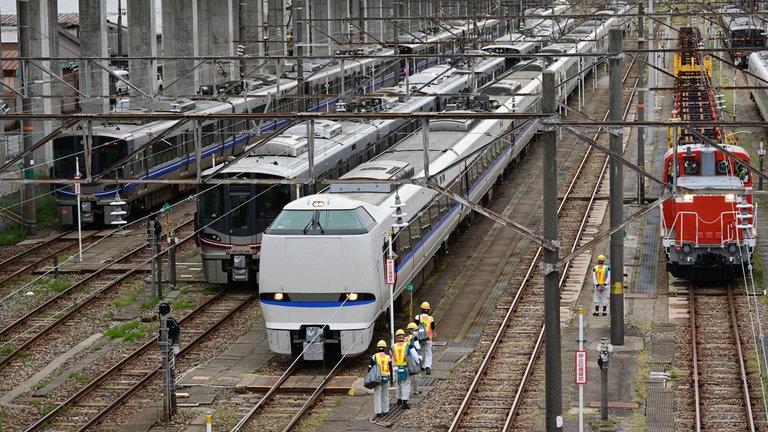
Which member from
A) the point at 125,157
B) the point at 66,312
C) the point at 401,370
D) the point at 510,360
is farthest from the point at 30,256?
the point at 401,370

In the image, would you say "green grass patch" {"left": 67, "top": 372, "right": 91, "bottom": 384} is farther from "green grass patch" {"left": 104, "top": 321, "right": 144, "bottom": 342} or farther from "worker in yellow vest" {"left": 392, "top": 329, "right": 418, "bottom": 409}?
"worker in yellow vest" {"left": 392, "top": 329, "right": 418, "bottom": 409}

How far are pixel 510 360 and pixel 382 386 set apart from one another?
4.18m

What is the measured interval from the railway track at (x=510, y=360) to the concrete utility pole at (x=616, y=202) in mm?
1478

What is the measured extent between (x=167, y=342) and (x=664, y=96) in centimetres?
4854

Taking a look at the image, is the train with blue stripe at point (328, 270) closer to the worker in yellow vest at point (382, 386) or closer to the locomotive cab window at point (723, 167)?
the worker in yellow vest at point (382, 386)

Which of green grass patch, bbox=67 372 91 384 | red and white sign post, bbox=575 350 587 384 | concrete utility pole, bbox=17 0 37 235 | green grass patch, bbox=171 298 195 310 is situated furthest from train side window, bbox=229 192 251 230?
red and white sign post, bbox=575 350 587 384

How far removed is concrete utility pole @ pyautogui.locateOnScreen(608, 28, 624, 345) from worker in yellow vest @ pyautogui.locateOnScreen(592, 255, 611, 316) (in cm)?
177

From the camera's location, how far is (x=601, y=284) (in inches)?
1042

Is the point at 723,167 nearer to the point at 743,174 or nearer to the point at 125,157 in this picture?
the point at 743,174

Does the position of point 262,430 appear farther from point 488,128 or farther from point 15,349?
point 488,128

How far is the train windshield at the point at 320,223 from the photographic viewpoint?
22641mm

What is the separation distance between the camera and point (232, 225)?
28.2 meters

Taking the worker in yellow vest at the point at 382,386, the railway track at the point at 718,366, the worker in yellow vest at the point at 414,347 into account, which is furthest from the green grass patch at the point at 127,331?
the railway track at the point at 718,366

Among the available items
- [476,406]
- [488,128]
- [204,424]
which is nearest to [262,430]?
[204,424]
